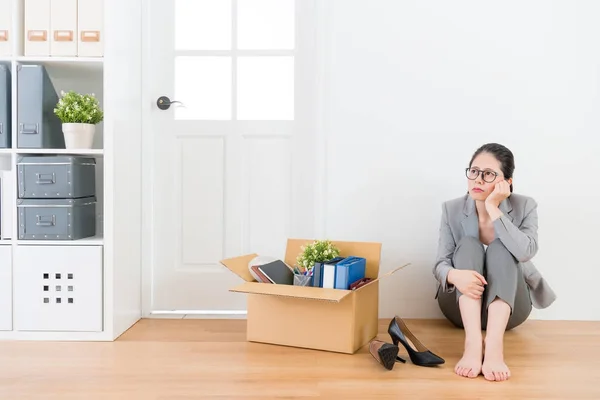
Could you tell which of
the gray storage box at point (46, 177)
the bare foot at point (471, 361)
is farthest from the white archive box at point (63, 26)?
the bare foot at point (471, 361)

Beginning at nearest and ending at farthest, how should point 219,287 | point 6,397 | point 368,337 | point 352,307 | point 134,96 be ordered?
1. point 6,397
2. point 352,307
3. point 368,337
4. point 134,96
5. point 219,287

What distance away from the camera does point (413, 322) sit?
2.52 metres

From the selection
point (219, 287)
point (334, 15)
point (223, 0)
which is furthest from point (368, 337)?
point (223, 0)

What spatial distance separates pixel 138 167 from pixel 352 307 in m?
1.14

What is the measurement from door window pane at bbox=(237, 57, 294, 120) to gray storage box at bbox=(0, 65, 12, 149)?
938mm

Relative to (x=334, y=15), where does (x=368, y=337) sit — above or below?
below

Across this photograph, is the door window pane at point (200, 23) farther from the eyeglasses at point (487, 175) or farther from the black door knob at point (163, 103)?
the eyeglasses at point (487, 175)

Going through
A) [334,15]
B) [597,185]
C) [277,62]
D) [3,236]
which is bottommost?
[3,236]

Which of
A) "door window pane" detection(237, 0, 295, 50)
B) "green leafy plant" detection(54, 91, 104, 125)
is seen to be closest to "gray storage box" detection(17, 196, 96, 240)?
"green leafy plant" detection(54, 91, 104, 125)

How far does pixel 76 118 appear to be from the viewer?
2213 millimetres

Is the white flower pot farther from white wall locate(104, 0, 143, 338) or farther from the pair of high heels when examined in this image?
Result: the pair of high heels

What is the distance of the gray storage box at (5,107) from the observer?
2180mm

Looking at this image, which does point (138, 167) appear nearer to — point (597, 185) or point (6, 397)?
point (6, 397)

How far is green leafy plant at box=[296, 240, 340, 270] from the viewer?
218 cm
